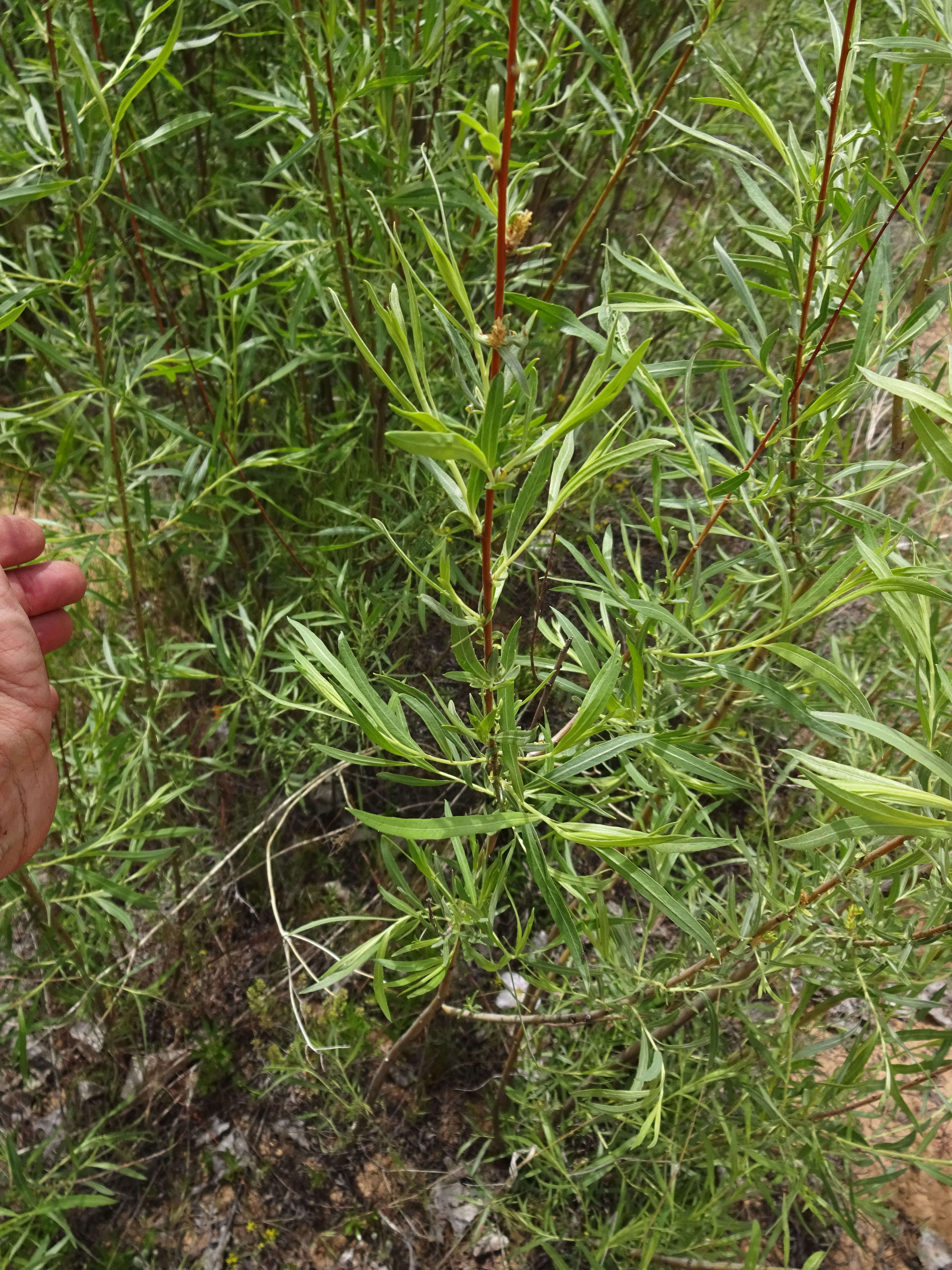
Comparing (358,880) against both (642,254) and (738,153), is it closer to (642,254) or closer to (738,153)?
(738,153)

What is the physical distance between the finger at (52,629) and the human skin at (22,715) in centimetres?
8

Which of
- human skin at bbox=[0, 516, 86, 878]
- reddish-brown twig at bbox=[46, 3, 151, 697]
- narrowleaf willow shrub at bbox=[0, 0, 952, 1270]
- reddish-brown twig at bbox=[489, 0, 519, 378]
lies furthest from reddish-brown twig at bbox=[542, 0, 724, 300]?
human skin at bbox=[0, 516, 86, 878]

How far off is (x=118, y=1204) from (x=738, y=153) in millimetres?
1844

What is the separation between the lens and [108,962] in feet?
4.95

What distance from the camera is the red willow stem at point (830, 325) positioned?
2.34ft

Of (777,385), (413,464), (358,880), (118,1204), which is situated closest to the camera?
(777,385)

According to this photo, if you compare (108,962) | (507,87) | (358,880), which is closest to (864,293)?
(507,87)

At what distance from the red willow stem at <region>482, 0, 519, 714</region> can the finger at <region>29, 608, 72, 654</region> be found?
0.90m

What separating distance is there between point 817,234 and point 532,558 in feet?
2.23

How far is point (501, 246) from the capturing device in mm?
511

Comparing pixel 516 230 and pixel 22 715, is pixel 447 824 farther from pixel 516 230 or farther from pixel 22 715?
pixel 22 715

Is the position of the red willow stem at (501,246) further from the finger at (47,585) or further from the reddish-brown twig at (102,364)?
the finger at (47,585)

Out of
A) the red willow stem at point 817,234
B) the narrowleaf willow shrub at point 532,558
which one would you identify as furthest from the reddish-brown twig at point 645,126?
the red willow stem at point 817,234

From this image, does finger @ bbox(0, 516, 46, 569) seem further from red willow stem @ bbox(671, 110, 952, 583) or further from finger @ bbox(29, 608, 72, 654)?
red willow stem @ bbox(671, 110, 952, 583)
